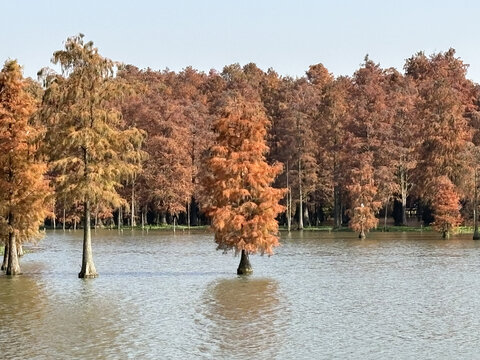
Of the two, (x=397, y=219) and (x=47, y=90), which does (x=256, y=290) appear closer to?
(x=47, y=90)

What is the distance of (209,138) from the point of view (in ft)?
416

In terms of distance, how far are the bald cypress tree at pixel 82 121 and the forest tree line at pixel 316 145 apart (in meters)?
2.07

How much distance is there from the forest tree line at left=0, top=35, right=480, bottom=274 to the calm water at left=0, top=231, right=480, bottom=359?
8423 millimetres

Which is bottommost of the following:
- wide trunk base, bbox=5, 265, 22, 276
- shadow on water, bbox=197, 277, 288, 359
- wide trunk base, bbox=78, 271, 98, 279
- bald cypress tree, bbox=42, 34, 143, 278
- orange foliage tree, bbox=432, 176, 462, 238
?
shadow on water, bbox=197, 277, 288, 359

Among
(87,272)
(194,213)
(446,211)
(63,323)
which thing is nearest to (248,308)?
(63,323)

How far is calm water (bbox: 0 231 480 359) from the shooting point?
1032 inches

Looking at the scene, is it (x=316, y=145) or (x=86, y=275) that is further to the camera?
(x=316, y=145)

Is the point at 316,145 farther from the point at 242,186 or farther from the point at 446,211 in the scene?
the point at 242,186

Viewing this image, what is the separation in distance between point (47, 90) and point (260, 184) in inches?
547

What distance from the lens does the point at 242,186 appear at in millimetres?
48156

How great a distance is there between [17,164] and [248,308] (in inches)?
774

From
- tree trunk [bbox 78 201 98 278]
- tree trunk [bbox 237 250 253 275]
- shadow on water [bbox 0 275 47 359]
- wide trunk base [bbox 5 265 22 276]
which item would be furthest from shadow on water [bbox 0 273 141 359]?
tree trunk [bbox 237 250 253 275]

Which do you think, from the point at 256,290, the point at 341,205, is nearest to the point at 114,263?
the point at 256,290

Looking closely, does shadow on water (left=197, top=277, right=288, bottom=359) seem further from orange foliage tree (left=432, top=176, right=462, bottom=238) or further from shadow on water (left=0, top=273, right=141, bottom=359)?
orange foliage tree (left=432, top=176, right=462, bottom=238)
